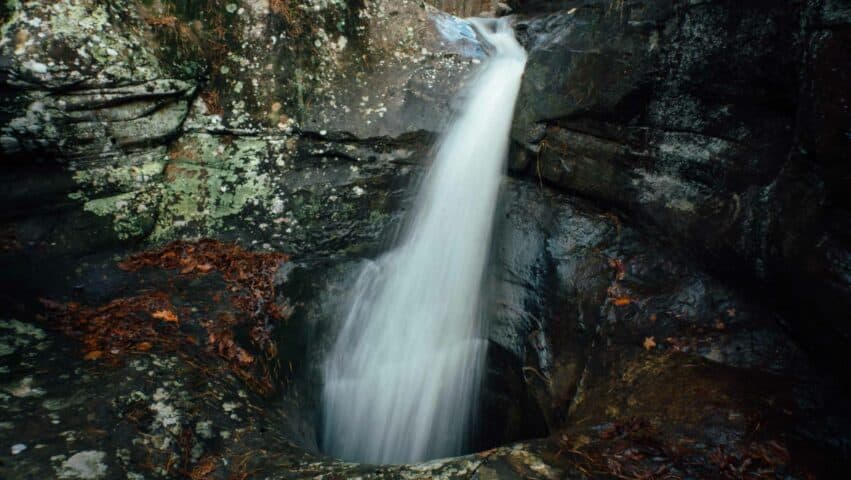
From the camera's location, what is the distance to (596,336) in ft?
11.9

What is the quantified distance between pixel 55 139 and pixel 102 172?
41cm

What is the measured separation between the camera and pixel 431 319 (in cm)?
471

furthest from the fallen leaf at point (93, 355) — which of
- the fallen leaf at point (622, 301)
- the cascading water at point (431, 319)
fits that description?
the fallen leaf at point (622, 301)

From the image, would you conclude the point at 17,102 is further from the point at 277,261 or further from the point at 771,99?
the point at 771,99

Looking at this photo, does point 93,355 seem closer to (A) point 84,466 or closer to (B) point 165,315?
(B) point 165,315

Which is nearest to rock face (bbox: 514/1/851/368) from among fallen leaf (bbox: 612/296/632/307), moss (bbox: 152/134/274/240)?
fallen leaf (bbox: 612/296/632/307)

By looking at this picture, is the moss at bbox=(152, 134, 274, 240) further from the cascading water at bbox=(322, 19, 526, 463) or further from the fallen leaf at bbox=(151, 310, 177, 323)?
the cascading water at bbox=(322, 19, 526, 463)

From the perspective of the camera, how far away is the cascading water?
4.34 meters

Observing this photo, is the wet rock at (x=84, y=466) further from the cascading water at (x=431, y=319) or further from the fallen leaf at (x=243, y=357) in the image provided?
the cascading water at (x=431, y=319)

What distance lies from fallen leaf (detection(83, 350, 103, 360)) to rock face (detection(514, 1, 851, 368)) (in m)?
3.98

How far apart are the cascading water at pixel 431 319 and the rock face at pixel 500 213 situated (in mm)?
221

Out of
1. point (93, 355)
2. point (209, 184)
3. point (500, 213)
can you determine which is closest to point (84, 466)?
point (93, 355)

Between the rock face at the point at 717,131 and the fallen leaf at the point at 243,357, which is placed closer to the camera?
the rock face at the point at 717,131

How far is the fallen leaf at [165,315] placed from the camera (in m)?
3.65
